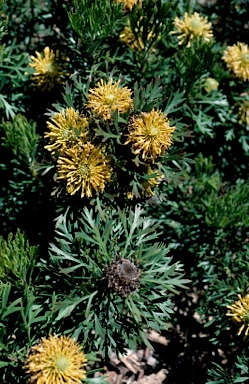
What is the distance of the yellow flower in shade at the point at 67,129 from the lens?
8.06 feet

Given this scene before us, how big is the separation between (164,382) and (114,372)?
35 centimetres

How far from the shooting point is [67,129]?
8.08 ft

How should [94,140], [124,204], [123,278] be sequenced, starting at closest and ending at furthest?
[123,278]
[94,140]
[124,204]

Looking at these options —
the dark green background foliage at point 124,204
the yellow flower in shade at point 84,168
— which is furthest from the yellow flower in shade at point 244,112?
the yellow flower in shade at point 84,168

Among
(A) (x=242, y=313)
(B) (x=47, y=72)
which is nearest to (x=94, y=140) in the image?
(B) (x=47, y=72)

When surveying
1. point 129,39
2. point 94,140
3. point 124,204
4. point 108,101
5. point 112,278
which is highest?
point 129,39

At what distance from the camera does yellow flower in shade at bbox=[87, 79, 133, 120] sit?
2.47 meters

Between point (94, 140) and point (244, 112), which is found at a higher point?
point (244, 112)

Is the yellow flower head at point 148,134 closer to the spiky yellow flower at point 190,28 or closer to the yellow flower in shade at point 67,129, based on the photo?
the yellow flower in shade at point 67,129

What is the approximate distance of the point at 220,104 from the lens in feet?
11.6

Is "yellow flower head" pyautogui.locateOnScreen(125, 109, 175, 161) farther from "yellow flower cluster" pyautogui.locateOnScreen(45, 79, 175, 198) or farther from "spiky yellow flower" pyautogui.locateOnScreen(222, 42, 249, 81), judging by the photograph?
"spiky yellow flower" pyautogui.locateOnScreen(222, 42, 249, 81)

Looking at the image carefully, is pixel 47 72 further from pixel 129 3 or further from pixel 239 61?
pixel 239 61

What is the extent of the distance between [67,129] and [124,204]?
1.73ft

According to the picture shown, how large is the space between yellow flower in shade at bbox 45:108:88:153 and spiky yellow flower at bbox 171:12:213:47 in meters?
1.30
